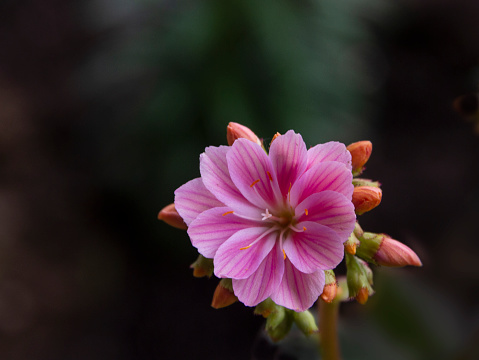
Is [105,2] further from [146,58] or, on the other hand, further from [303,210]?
[303,210]

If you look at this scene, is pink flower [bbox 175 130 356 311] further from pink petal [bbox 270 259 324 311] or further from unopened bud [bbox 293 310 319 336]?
unopened bud [bbox 293 310 319 336]

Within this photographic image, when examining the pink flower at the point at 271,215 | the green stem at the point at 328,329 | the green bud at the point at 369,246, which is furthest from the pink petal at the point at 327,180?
the green stem at the point at 328,329

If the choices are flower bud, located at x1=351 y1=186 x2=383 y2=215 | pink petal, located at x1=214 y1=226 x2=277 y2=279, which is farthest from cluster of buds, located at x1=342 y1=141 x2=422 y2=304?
pink petal, located at x1=214 y1=226 x2=277 y2=279

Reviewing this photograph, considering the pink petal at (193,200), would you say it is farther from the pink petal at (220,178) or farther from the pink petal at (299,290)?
the pink petal at (299,290)

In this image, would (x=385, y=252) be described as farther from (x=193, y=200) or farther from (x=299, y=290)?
(x=193, y=200)

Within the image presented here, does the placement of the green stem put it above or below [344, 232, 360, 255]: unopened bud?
below

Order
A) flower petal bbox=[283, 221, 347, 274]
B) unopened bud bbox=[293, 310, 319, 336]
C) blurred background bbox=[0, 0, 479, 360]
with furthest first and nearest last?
blurred background bbox=[0, 0, 479, 360] < unopened bud bbox=[293, 310, 319, 336] < flower petal bbox=[283, 221, 347, 274]

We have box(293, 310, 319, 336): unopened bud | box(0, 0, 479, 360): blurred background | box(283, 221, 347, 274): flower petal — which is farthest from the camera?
box(0, 0, 479, 360): blurred background

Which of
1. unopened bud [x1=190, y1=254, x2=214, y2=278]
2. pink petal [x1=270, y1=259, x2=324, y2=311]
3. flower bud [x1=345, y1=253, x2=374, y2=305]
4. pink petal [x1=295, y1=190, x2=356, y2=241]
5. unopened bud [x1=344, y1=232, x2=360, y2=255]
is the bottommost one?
unopened bud [x1=190, y1=254, x2=214, y2=278]
